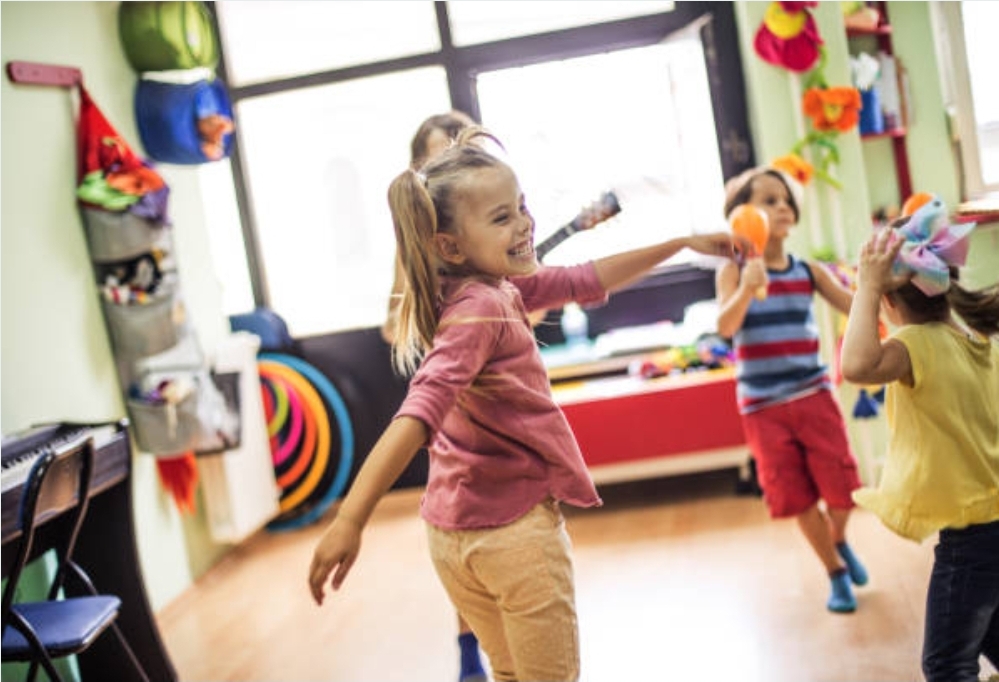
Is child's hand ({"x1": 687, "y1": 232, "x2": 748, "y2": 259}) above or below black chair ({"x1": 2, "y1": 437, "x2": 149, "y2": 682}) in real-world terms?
above

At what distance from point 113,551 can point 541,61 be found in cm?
274

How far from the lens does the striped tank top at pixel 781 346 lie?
3008 millimetres

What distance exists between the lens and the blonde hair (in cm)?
168

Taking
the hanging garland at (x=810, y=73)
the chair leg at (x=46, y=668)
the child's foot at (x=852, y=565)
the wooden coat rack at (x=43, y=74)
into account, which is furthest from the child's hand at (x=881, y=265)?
the wooden coat rack at (x=43, y=74)

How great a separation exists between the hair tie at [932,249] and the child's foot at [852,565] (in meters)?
1.41

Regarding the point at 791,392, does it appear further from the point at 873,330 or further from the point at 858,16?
the point at 858,16

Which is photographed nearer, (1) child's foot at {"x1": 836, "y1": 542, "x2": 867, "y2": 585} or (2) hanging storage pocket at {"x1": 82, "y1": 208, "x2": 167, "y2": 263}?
(1) child's foot at {"x1": 836, "y1": 542, "x2": 867, "y2": 585}

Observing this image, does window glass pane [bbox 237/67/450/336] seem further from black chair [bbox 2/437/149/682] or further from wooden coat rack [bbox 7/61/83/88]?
black chair [bbox 2/437/149/682]

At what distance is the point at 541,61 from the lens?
4895 mm

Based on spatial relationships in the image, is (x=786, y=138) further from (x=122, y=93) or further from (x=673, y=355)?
(x=122, y=93)

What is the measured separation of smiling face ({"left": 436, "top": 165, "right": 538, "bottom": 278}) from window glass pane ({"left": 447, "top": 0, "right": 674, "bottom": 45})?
3317 mm

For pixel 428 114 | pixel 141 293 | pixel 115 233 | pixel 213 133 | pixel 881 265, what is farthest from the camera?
pixel 428 114

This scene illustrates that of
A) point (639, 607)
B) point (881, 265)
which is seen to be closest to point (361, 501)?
point (881, 265)

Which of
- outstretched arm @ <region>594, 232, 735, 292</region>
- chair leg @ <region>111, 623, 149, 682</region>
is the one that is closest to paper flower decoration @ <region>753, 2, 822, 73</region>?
outstretched arm @ <region>594, 232, 735, 292</region>
